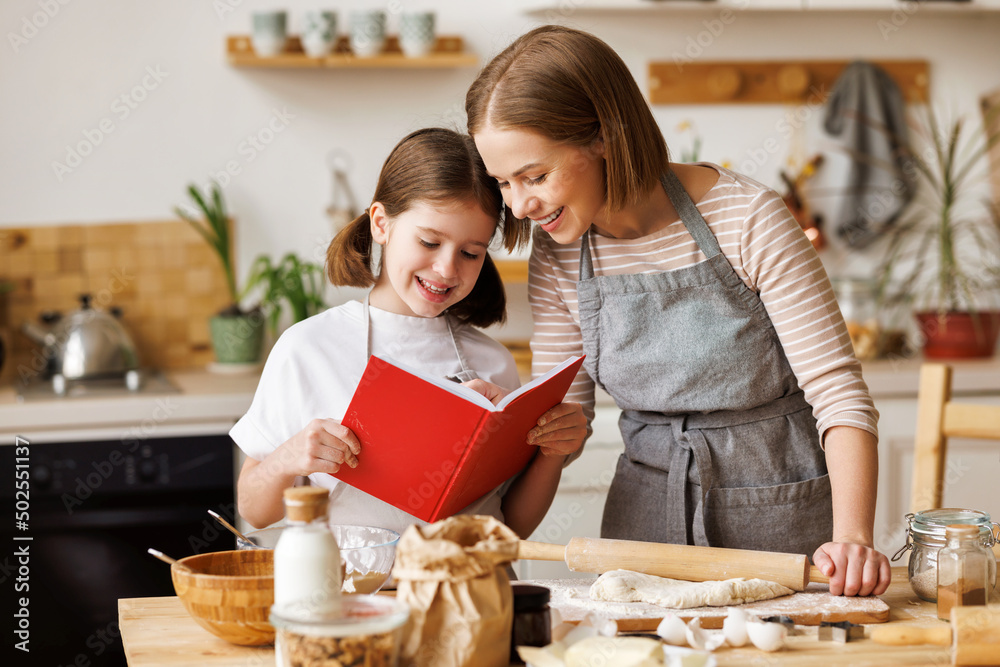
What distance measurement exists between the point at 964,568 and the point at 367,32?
2276 mm

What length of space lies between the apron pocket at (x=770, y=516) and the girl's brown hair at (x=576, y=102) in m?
0.46

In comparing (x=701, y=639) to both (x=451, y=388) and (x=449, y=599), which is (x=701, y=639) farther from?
(x=451, y=388)

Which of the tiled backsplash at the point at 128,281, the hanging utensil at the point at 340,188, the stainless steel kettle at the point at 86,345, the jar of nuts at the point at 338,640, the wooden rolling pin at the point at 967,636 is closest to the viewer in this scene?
the jar of nuts at the point at 338,640

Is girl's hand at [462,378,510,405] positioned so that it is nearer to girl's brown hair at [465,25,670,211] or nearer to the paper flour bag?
girl's brown hair at [465,25,670,211]

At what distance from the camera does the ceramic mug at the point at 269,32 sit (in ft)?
9.09

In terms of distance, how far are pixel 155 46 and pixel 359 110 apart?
604mm

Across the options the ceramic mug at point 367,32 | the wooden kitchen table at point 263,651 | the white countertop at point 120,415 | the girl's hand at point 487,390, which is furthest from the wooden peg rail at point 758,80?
the wooden kitchen table at point 263,651

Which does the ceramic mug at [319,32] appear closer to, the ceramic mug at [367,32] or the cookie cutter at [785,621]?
the ceramic mug at [367,32]

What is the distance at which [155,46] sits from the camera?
2.85 m

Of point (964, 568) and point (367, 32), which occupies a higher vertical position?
point (367, 32)

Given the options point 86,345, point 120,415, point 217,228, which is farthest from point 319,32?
point 120,415

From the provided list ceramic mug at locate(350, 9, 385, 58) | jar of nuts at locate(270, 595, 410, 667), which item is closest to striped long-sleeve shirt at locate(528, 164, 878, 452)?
jar of nuts at locate(270, 595, 410, 667)

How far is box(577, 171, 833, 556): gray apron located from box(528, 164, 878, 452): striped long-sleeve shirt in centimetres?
2

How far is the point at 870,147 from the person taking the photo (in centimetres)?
317
